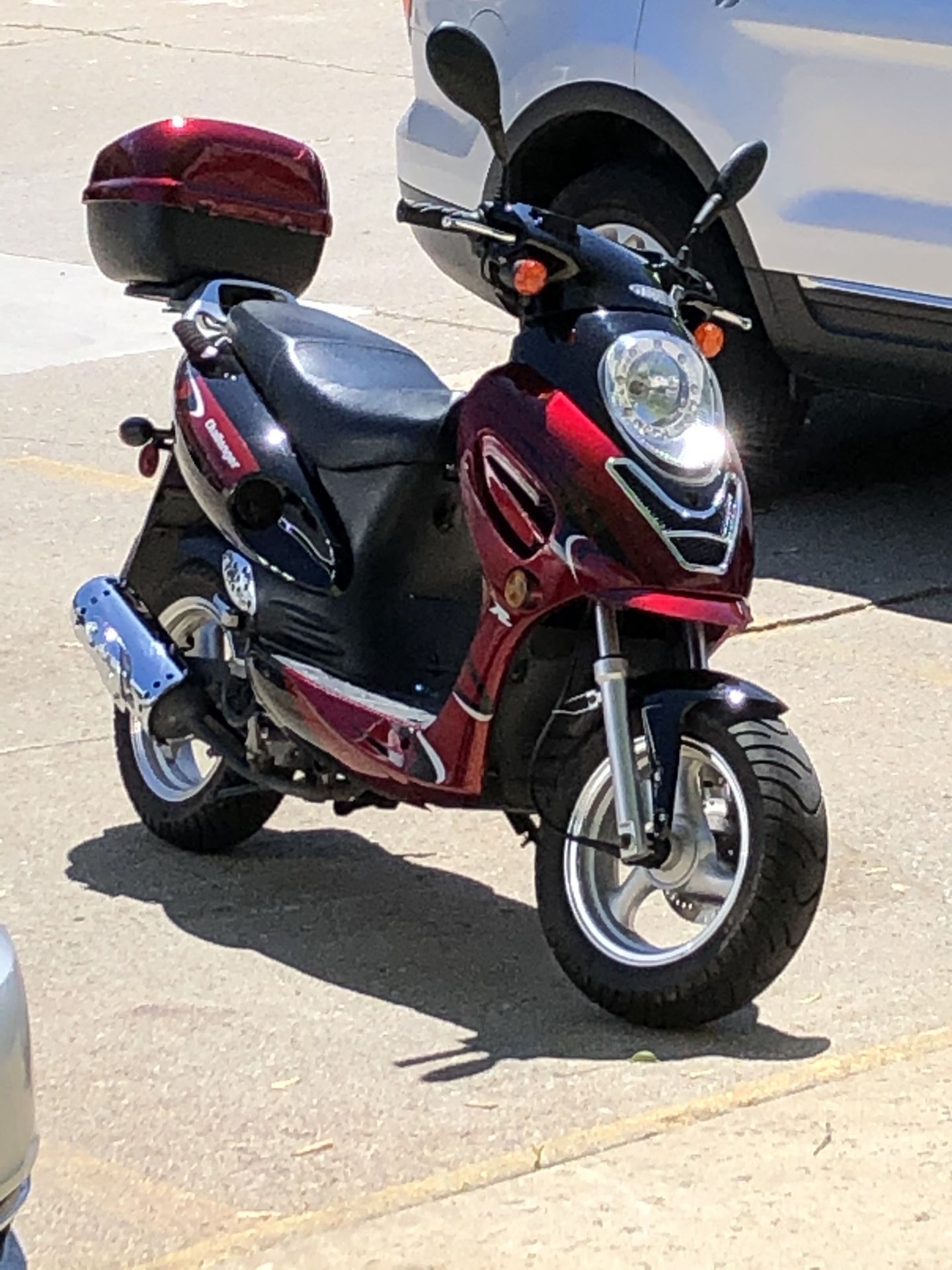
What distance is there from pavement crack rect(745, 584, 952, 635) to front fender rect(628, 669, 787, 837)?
238 centimetres

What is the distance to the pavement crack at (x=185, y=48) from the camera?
1504 cm

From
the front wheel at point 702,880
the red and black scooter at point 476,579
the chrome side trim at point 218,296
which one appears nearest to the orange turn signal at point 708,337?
the red and black scooter at point 476,579

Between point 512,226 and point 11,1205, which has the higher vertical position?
point 512,226

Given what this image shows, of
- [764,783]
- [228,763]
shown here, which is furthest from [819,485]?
[764,783]

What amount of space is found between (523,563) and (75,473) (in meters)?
3.84

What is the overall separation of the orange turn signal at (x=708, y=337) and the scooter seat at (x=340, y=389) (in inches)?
19.0

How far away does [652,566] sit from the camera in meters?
4.43

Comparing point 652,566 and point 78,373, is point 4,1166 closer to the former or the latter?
point 652,566

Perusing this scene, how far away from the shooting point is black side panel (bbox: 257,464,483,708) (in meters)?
5.02

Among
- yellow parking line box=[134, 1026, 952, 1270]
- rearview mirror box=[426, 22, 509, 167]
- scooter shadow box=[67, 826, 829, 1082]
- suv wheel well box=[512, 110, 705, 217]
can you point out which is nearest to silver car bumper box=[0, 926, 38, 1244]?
yellow parking line box=[134, 1026, 952, 1270]

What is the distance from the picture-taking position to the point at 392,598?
506 cm

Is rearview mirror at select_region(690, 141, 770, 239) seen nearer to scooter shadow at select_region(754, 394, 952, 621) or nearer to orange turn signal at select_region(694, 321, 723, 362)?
orange turn signal at select_region(694, 321, 723, 362)

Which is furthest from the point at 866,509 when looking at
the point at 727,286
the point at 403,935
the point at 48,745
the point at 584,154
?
the point at 403,935

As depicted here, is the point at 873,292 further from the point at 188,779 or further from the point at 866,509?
the point at 188,779
